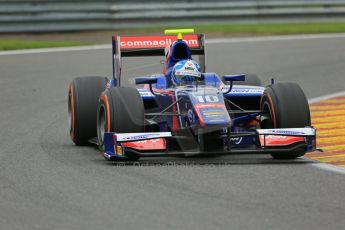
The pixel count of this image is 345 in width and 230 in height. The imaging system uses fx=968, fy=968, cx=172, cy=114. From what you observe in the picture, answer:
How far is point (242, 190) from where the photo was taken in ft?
25.9

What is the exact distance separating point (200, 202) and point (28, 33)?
1544cm

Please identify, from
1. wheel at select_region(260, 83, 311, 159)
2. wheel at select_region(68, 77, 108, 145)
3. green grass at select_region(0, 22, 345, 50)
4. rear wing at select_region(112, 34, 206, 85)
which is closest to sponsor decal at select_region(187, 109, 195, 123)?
wheel at select_region(260, 83, 311, 159)

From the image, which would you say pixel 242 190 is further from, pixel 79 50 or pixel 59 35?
pixel 59 35

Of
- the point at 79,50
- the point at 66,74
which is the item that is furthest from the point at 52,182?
the point at 79,50

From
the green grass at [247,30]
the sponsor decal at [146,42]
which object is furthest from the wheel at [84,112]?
the green grass at [247,30]

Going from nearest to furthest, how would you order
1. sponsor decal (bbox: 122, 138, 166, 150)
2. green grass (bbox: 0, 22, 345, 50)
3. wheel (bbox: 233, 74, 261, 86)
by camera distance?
sponsor decal (bbox: 122, 138, 166, 150), wheel (bbox: 233, 74, 261, 86), green grass (bbox: 0, 22, 345, 50)

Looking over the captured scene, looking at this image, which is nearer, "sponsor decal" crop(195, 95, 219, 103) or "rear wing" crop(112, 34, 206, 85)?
"sponsor decal" crop(195, 95, 219, 103)

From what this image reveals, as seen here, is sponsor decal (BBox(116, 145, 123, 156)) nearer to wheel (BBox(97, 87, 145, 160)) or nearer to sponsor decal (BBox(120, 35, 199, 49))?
wheel (BBox(97, 87, 145, 160))

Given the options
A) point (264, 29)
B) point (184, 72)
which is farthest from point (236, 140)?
point (264, 29)

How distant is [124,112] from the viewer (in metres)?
9.56

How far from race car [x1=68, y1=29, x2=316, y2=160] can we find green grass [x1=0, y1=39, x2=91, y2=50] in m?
9.99

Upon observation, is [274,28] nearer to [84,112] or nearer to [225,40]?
[225,40]

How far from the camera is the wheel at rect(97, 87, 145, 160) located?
375 inches

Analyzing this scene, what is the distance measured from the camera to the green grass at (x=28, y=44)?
2086 centimetres
